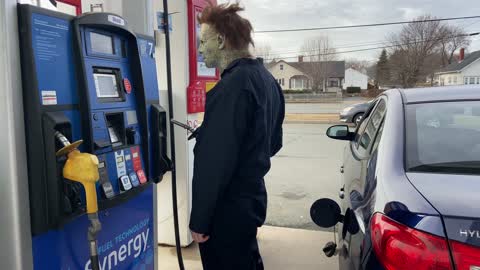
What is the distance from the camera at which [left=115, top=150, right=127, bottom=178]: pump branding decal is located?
83.4 inches

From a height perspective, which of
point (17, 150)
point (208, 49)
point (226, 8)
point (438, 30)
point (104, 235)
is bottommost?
point (104, 235)

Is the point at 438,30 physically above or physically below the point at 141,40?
above

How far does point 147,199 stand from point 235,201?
722 millimetres

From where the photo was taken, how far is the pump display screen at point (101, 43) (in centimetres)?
203

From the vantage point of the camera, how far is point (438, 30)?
37188mm

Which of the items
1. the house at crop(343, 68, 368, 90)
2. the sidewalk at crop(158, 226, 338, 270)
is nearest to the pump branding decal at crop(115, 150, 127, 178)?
the sidewalk at crop(158, 226, 338, 270)

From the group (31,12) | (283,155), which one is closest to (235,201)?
(31,12)

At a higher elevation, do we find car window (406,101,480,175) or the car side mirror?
car window (406,101,480,175)

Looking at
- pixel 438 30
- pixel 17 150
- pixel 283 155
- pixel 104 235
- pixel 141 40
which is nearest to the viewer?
pixel 17 150

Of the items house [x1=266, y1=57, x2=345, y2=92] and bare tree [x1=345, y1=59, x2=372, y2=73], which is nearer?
house [x1=266, y1=57, x2=345, y2=92]

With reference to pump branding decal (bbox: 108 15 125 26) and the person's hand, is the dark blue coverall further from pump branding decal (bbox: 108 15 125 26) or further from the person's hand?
pump branding decal (bbox: 108 15 125 26)

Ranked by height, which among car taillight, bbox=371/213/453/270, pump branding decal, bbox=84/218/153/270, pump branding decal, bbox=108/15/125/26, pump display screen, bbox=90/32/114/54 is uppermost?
pump branding decal, bbox=108/15/125/26

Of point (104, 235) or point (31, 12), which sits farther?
point (104, 235)

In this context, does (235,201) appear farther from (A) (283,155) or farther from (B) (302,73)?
(B) (302,73)
